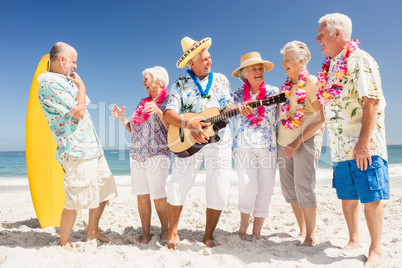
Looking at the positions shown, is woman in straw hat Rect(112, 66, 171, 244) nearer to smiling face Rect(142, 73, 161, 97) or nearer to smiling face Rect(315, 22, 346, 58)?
smiling face Rect(142, 73, 161, 97)

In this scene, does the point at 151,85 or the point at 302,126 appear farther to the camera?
the point at 151,85

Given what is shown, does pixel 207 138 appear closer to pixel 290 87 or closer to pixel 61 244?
pixel 290 87

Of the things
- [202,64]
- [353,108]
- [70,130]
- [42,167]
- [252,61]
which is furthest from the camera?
[42,167]

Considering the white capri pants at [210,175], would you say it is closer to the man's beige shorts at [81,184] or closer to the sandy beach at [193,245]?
the sandy beach at [193,245]

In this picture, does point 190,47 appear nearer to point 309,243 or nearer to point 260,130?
point 260,130

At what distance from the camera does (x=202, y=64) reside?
3043mm

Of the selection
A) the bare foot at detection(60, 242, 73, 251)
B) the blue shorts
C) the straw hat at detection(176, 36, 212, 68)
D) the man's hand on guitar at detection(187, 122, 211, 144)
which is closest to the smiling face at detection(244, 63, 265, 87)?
the straw hat at detection(176, 36, 212, 68)

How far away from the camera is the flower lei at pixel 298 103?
2843 millimetres

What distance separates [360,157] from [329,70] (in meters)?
0.90

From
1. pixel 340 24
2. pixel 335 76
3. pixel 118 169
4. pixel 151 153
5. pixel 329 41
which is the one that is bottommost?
pixel 118 169

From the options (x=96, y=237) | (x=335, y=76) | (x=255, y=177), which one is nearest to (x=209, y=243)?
(x=255, y=177)

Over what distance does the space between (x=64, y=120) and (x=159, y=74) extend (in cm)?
118

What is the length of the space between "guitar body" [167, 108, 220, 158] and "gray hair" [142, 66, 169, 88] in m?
0.60

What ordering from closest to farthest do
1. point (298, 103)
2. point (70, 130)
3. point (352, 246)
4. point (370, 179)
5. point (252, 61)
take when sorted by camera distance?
point (370, 179) → point (352, 246) → point (70, 130) → point (298, 103) → point (252, 61)
